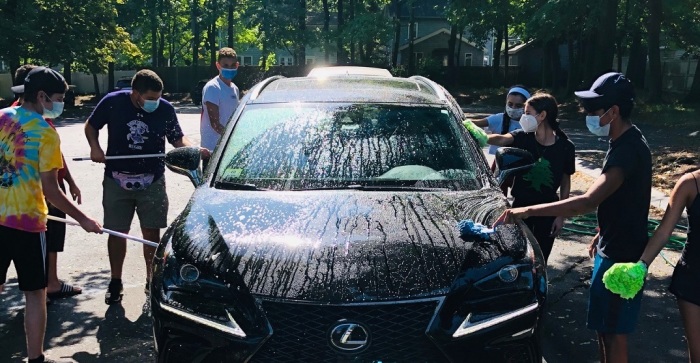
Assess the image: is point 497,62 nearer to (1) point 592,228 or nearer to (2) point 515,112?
(1) point 592,228

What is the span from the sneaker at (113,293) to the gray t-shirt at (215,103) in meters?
1.86

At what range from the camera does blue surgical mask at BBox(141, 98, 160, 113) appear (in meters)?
5.59

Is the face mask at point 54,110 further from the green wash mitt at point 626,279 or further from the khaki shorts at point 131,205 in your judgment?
the green wash mitt at point 626,279

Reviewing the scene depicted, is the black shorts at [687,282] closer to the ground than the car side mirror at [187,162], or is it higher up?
closer to the ground

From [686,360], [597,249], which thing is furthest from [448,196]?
[686,360]

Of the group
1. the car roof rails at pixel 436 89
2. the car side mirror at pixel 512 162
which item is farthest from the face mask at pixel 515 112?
the car side mirror at pixel 512 162

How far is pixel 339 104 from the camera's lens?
4.64 m

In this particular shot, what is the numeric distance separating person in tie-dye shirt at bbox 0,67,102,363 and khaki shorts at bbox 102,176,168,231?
4.73 feet

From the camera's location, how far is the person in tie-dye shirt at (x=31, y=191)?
4.12m

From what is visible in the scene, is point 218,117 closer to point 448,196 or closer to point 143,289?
point 143,289

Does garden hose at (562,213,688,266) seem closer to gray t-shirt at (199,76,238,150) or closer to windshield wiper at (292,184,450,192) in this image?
gray t-shirt at (199,76,238,150)

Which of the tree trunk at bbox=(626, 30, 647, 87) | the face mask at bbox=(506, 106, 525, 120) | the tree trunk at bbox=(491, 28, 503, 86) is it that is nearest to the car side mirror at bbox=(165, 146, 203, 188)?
the face mask at bbox=(506, 106, 525, 120)

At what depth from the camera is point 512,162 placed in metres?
4.65

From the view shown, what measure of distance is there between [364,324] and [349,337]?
80mm
